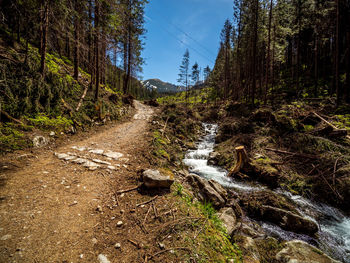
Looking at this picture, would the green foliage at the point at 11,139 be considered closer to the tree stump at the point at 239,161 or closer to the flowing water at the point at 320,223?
the flowing water at the point at 320,223

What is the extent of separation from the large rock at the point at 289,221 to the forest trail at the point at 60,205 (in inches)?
185

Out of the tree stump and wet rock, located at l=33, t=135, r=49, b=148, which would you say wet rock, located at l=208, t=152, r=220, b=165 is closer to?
the tree stump

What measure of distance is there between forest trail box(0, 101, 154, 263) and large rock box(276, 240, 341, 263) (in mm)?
3886

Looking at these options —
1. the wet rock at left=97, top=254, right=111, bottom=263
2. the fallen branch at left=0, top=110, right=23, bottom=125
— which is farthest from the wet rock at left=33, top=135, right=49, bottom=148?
the wet rock at left=97, top=254, right=111, bottom=263

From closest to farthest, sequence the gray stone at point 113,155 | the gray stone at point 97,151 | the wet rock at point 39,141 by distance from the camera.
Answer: the wet rock at point 39,141 → the gray stone at point 113,155 → the gray stone at point 97,151

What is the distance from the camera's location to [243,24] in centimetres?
2125

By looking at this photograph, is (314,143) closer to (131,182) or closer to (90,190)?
(131,182)

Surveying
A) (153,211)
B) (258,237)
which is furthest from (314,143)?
(153,211)

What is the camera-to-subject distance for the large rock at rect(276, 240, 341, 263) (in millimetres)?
3184

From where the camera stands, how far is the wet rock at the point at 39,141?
5.16 m

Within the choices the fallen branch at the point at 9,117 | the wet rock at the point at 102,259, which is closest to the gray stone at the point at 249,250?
the wet rock at the point at 102,259

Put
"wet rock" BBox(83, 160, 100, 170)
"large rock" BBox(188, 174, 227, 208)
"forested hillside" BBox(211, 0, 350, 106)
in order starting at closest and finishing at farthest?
"wet rock" BBox(83, 160, 100, 170)
"large rock" BBox(188, 174, 227, 208)
"forested hillside" BBox(211, 0, 350, 106)

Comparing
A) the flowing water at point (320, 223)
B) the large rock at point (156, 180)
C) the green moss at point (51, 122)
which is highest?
the green moss at point (51, 122)

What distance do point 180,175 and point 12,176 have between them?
4.97 meters
